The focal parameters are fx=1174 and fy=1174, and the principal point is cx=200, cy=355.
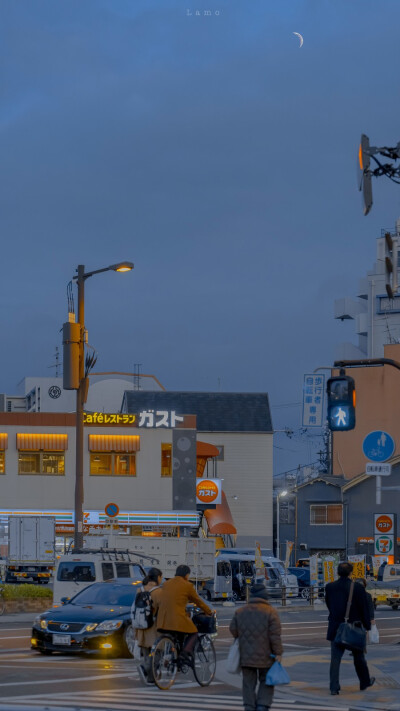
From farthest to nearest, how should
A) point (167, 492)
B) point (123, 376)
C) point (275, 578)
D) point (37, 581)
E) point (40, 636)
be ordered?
point (123, 376) < point (167, 492) < point (37, 581) < point (275, 578) < point (40, 636)

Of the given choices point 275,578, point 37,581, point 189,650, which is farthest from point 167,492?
point 189,650

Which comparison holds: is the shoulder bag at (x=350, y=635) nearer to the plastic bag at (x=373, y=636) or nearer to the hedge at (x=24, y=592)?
A: the plastic bag at (x=373, y=636)

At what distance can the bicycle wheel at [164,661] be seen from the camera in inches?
618

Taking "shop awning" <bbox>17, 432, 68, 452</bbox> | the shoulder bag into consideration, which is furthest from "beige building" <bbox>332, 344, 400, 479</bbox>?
the shoulder bag

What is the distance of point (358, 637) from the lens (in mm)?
15758

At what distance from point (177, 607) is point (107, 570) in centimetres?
1204

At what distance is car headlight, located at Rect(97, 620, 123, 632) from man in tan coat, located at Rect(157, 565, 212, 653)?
16.2 feet

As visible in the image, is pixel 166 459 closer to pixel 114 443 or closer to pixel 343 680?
pixel 114 443

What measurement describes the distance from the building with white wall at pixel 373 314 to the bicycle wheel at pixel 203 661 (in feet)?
262

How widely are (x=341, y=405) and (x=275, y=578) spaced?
28887 mm

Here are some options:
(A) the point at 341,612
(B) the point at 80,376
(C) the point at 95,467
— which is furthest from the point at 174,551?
(A) the point at 341,612

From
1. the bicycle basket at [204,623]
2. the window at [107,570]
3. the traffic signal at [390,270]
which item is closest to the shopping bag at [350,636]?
the bicycle basket at [204,623]

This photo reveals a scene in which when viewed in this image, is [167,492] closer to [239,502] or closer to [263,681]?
[239,502]

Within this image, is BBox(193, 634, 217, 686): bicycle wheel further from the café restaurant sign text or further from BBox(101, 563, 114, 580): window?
the café restaurant sign text
